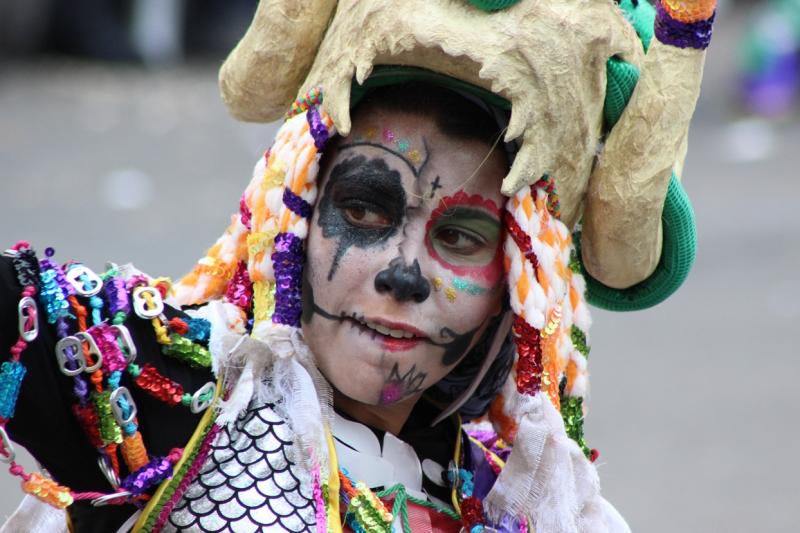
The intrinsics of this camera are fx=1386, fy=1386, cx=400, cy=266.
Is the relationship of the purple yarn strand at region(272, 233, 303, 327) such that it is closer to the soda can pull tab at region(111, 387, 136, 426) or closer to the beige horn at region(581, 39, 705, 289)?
the soda can pull tab at region(111, 387, 136, 426)

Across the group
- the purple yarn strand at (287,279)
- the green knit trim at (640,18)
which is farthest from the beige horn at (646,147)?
the purple yarn strand at (287,279)

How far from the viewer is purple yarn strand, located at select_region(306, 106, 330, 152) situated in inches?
89.7

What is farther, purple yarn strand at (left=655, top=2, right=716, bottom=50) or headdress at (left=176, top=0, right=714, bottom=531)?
purple yarn strand at (left=655, top=2, right=716, bottom=50)

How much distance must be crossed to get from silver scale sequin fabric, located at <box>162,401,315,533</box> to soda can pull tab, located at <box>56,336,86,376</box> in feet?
0.89

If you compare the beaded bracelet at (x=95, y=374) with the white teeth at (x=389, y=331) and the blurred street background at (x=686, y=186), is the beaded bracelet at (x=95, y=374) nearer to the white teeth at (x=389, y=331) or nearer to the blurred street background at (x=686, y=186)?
the white teeth at (x=389, y=331)

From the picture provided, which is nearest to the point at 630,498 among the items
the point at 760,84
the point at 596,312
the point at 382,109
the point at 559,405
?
the point at 596,312

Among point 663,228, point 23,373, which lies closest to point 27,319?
point 23,373

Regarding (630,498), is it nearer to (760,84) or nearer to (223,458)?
(223,458)

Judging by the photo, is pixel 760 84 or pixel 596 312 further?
pixel 760 84

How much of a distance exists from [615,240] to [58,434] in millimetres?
1003

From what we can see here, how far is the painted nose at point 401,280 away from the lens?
2211 mm

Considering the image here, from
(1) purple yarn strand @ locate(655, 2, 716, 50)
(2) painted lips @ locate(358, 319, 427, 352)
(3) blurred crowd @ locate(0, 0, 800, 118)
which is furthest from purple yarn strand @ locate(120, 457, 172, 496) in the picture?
(3) blurred crowd @ locate(0, 0, 800, 118)

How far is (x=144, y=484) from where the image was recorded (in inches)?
81.4

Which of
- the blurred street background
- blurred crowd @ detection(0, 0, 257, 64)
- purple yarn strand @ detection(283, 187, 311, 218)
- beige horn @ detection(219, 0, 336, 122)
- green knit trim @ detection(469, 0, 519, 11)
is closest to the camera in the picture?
green knit trim @ detection(469, 0, 519, 11)
